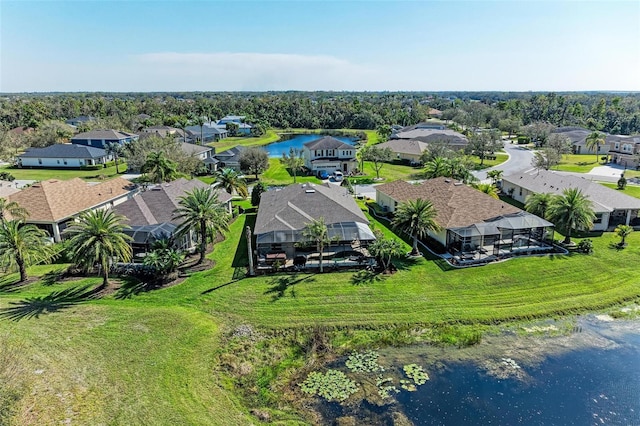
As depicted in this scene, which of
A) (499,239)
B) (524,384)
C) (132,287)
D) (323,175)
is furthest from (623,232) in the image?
(323,175)

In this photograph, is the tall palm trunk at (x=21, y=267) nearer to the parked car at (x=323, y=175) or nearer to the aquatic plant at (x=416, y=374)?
the aquatic plant at (x=416, y=374)

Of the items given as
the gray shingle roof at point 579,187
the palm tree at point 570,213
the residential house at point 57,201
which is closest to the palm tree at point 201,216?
the residential house at point 57,201

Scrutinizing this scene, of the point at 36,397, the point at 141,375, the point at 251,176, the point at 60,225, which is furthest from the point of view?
the point at 251,176

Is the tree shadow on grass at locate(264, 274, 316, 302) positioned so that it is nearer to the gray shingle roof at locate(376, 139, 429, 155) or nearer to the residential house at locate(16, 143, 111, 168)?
the gray shingle roof at locate(376, 139, 429, 155)

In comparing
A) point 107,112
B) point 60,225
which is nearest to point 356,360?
point 60,225

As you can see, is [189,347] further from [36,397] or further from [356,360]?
[356,360]
